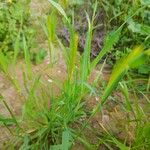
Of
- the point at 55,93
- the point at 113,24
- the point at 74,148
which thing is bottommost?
the point at 74,148

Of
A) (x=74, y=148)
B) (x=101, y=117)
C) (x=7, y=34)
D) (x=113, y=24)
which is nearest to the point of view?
(x=74, y=148)

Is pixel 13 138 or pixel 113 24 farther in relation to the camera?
pixel 113 24

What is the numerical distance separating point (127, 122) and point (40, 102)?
49 centimetres

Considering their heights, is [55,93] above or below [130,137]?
above

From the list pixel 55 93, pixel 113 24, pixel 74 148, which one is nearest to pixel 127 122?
pixel 74 148

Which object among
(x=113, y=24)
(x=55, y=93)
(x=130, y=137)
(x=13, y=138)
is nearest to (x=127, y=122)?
(x=130, y=137)

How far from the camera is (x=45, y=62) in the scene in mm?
2477

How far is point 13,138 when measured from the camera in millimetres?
1945

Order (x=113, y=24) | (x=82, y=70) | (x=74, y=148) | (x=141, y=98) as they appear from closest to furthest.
Answer: 1. (x=82, y=70)
2. (x=74, y=148)
3. (x=141, y=98)
4. (x=113, y=24)

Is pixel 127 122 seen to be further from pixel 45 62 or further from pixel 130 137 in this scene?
pixel 45 62

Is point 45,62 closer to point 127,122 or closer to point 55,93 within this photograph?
point 55,93

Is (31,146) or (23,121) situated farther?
(23,121)

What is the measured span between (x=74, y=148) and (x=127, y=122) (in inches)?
12.6

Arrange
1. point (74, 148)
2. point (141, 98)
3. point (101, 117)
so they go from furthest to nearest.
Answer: point (141, 98)
point (101, 117)
point (74, 148)
